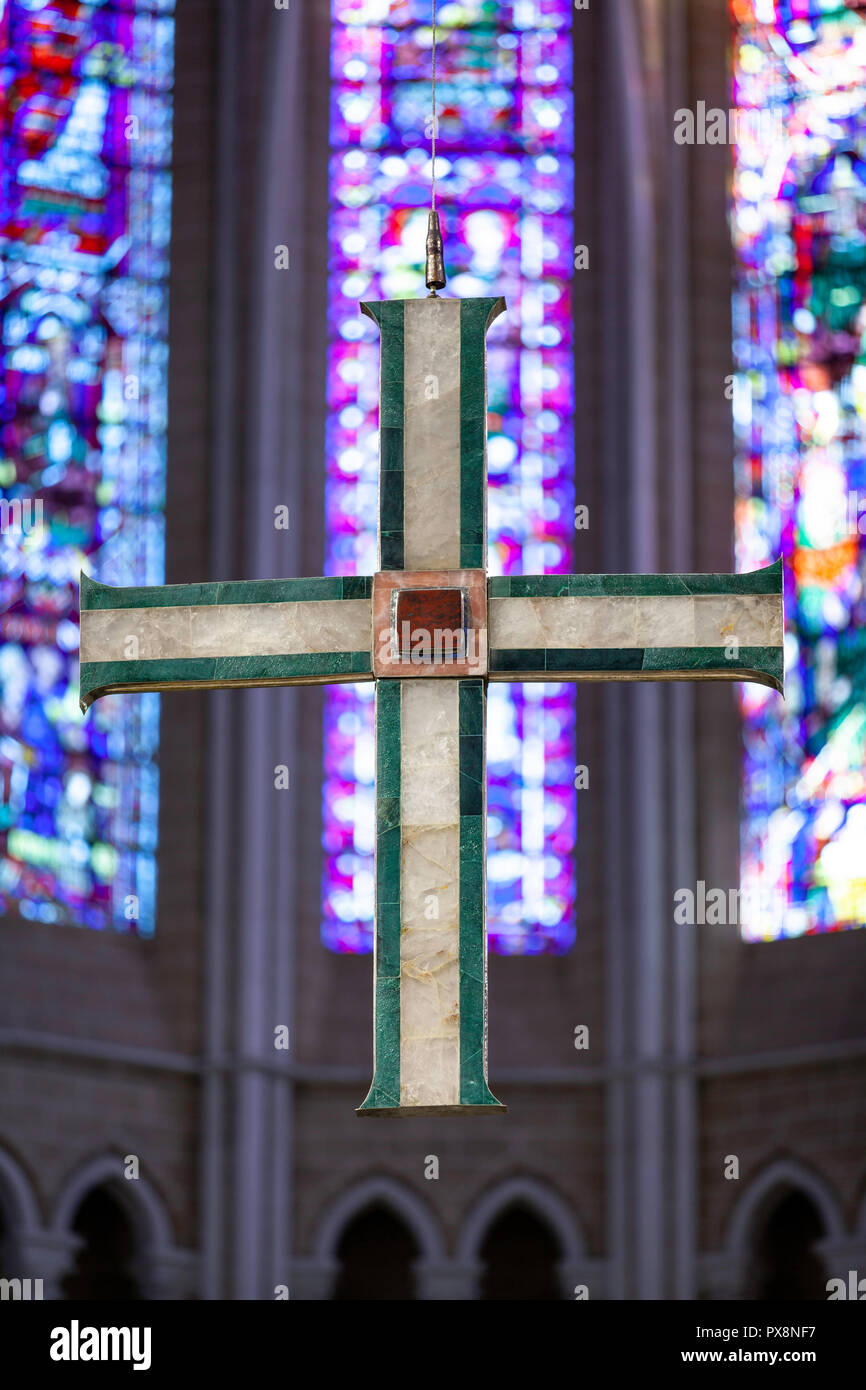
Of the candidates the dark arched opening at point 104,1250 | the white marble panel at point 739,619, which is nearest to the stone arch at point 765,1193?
the dark arched opening at point 104,1250

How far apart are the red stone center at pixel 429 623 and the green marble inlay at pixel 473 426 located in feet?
0.35

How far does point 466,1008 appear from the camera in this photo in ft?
21.6

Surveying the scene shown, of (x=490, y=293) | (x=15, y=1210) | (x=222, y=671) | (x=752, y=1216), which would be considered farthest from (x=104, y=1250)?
(x=222, y=671)

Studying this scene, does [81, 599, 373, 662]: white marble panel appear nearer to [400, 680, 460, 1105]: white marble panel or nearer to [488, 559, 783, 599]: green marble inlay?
[400, 680, 460, 1105]: white marble panel

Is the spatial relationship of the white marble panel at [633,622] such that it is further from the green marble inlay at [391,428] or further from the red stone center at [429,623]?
the green marble inlay at [391,428]

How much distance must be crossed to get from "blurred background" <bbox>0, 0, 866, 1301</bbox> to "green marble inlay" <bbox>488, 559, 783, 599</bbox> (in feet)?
29.2

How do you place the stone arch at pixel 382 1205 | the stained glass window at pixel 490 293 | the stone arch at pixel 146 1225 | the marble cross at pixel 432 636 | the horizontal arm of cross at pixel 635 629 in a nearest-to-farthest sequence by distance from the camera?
1. the marble cross at pixel 432 636
2. the horizontal arm of cross at pixel 635 629
3. the stone arch at pixel 146 1225
4. the stone arch at pixel 382 1205
5. the stained glass window at pixel 490 293

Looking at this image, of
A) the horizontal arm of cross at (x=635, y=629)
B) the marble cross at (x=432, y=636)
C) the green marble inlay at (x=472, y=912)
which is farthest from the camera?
the horizontal arm of cross at (x=635, y=629)

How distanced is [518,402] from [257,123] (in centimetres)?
241

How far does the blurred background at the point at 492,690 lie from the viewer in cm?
1600

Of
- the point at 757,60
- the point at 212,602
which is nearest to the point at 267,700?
the point at 757,60

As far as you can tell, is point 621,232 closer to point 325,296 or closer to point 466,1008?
point 325,296

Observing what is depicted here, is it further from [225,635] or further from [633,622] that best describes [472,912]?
[225,635]

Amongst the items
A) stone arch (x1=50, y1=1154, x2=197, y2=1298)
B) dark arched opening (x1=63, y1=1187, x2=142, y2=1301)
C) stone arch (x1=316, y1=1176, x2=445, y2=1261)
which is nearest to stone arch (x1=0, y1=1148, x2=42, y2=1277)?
stone arch (x1=50, y1=1154, x2=197, y2=1298)
